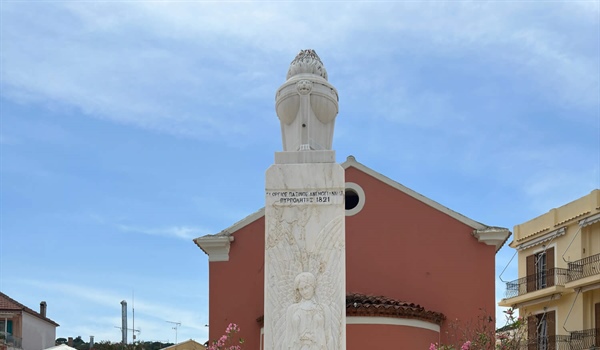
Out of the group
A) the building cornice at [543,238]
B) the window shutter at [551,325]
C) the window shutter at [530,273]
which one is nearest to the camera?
the window shutter at [551,325]

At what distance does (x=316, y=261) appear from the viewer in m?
10.5

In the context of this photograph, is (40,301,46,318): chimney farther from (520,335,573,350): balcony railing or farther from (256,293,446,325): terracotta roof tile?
(256,293,446,325): terracotta roof tile

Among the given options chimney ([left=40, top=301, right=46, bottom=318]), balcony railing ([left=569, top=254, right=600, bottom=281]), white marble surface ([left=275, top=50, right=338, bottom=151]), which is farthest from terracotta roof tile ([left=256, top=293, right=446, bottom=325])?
chimney ([left=40, top=301, right=46, bottom=318])

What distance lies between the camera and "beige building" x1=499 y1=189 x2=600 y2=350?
29.9 m

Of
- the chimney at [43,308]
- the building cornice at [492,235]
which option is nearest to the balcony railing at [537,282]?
the building cornice at [492,235]

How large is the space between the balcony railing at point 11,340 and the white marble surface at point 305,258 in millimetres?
32215

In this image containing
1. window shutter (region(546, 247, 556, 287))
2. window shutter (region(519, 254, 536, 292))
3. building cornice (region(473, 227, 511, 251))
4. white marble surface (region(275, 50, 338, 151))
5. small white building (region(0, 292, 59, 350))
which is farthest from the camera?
small white building (region(0, 292, 59, 350))

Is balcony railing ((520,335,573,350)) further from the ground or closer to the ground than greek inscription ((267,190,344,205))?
closer to the ground

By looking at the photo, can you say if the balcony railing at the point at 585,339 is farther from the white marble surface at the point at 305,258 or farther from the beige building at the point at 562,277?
the white marble surface at the point at 305,258

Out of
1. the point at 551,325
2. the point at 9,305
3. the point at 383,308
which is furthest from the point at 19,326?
the point at 383,308

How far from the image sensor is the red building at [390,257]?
21000mm

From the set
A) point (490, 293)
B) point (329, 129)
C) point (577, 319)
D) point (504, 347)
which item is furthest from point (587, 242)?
point (329, 129)

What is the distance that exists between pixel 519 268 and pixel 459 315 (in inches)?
585

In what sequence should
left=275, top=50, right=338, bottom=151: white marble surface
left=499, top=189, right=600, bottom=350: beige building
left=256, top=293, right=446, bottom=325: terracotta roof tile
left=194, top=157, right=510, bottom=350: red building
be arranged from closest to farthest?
left=275, top=50, right=338, bottom=151: white marble surface, left=256, top=293, right=446, bottom=325: terracotta roof tile, left=194, top=157, right=510, bottom=350: red building, left=499, top=189, right=600, bottom=350: beige building
